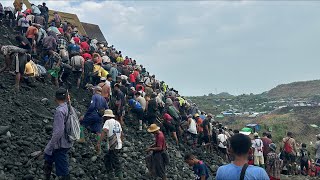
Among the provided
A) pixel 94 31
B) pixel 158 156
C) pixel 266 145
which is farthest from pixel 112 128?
pixel 94 31

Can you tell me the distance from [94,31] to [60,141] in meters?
29.3

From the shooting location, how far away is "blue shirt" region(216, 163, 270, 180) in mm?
4074

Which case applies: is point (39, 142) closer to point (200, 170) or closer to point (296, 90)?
point (200, 170)

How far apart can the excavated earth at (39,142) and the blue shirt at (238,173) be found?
199 inches

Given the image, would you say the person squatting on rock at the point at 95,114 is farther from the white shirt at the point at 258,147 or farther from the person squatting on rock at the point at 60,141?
the white shirt at the point at 258,147

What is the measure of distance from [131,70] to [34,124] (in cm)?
989

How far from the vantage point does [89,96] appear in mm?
15961

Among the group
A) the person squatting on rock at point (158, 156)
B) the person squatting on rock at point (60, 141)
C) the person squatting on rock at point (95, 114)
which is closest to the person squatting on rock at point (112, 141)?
the person squatting on rock at point (95, 114)

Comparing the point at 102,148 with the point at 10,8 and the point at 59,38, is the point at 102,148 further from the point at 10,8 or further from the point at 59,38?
the point at 10,8

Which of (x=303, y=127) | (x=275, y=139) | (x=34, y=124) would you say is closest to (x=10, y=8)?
(x=34, y=124)

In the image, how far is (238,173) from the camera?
414 centimetres

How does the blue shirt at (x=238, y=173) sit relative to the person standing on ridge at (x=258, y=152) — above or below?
above

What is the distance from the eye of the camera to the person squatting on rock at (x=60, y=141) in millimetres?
6922

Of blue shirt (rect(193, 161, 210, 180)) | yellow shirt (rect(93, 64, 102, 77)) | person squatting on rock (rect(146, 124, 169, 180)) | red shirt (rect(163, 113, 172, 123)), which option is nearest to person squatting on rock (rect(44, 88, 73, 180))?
blue shirt (rect(193, 161, 210, 180))
